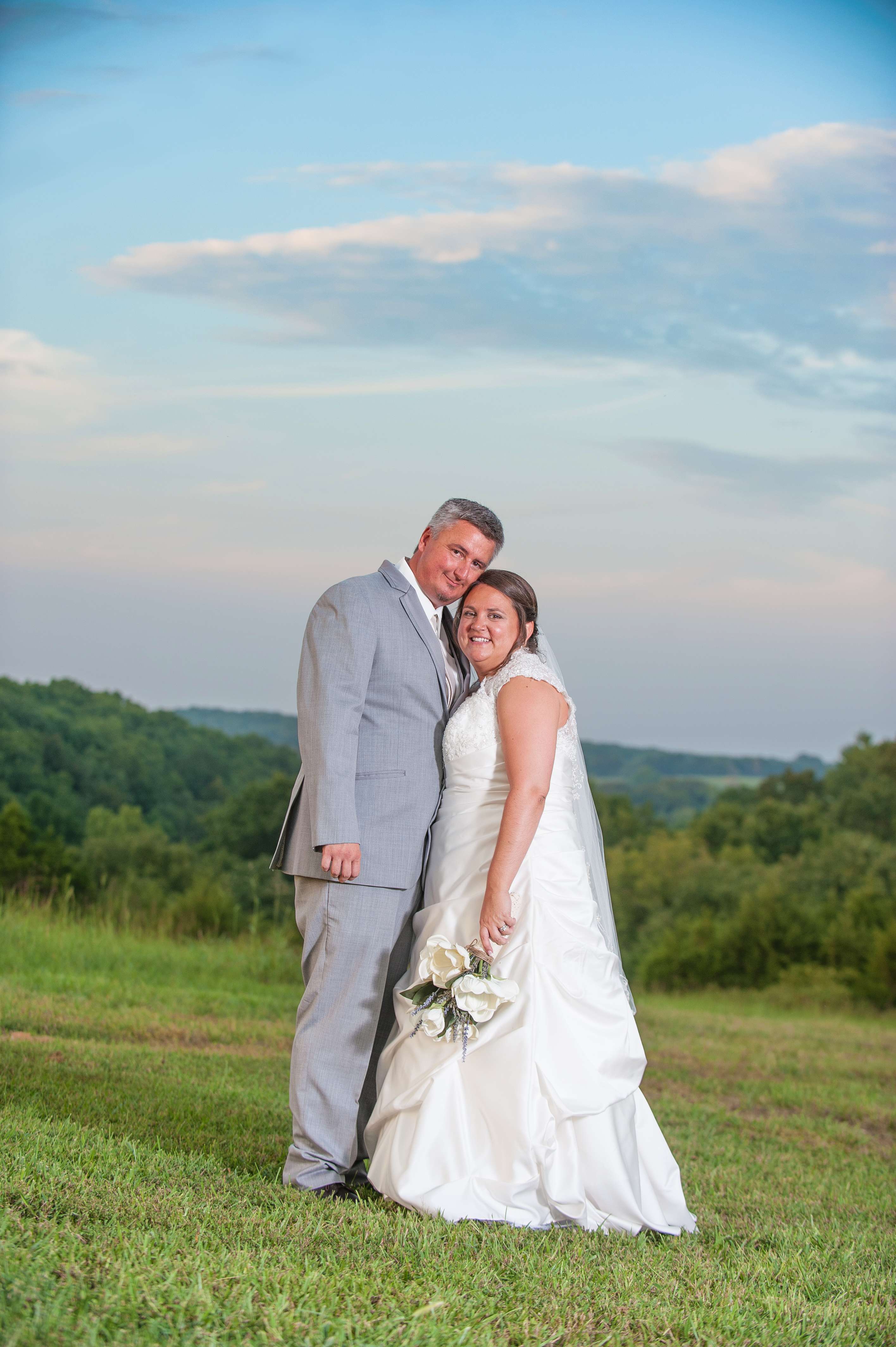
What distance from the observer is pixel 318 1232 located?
3.21 metres

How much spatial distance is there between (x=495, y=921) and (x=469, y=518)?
1452 millimetres

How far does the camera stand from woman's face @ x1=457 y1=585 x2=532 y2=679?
4.17 metres

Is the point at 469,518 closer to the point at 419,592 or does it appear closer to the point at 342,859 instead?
the point at 419,592

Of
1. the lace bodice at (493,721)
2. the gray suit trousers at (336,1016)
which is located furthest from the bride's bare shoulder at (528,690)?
the gray suit trousers at (336,1016)

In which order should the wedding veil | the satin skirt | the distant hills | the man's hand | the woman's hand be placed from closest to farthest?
the satin skirt → the woman's hand → the man's hand → the wedding veil → the distant hills

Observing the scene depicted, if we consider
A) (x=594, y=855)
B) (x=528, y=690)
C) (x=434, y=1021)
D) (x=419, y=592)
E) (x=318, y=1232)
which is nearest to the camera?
(x=318, y=1232)

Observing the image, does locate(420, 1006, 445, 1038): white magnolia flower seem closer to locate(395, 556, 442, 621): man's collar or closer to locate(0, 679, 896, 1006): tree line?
locate(395, 556, 442, 621): man's collar

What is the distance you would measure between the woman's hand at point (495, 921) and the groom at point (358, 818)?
385 mm

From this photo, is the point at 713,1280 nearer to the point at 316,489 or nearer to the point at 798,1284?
the point at 798,1284

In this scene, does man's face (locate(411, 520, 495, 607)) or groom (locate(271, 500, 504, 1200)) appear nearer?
groom (locate(271, 500, 504, 1200))

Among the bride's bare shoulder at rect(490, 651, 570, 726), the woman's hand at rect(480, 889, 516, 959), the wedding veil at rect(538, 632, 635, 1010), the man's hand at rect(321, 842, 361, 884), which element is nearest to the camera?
the woman's hand at rect(480, 889, 516, 959)

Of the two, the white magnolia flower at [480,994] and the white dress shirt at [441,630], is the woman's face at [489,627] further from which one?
the white magnolia flower at [480,994]

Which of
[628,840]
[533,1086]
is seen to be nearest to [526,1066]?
[533,1086]

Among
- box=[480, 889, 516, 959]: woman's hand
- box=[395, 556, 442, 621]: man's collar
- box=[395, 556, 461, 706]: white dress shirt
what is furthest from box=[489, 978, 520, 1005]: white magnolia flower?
box=[395, 556, 442, 621]: man's collar
